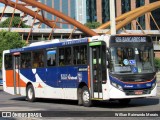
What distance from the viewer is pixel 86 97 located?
62.4 feet

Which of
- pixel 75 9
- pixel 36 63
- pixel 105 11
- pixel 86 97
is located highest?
pixel 75 9

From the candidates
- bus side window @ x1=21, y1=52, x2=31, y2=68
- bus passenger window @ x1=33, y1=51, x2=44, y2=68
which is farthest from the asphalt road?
bus side window @ x1=21, y1=52, x2=31, y2=68

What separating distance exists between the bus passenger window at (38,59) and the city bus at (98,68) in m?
0.03

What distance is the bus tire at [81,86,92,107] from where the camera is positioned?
18763 millimetres

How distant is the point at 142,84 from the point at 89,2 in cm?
12137

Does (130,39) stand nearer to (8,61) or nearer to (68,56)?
(68,56)

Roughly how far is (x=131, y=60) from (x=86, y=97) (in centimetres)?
262

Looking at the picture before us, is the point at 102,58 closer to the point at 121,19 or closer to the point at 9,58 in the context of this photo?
the point at 9,58

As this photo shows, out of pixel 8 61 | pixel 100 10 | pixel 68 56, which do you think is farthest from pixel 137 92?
pixel 100 10

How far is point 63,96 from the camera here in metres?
20.9

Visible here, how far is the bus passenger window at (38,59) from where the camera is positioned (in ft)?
74.0

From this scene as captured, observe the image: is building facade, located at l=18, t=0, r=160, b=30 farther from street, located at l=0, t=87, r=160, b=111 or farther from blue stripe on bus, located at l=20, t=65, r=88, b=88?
blue stripe on bus, located at l=20, t=65, r=88, b=88

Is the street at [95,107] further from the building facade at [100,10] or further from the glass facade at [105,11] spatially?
the glass facade at [105,11]

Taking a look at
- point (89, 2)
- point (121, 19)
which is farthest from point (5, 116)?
point (89, 2)
